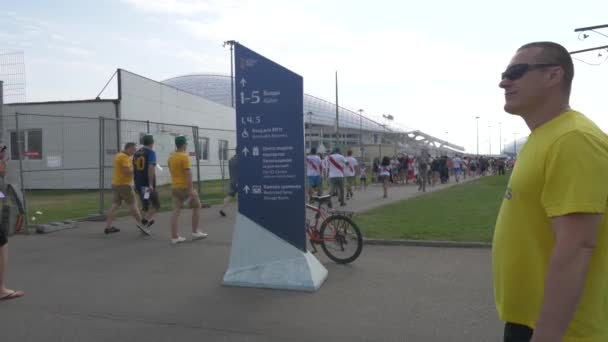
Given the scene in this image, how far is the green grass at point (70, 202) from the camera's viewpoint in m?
13.6

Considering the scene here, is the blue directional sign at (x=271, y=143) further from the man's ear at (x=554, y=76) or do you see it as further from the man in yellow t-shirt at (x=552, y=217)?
the man's ear at (x=554, y=76)

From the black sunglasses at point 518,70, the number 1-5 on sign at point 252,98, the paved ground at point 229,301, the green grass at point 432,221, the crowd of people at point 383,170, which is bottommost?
the paved ground at point 229,301

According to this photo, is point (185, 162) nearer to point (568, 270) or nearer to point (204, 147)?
point (568, 270)

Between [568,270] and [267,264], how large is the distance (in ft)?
15.9

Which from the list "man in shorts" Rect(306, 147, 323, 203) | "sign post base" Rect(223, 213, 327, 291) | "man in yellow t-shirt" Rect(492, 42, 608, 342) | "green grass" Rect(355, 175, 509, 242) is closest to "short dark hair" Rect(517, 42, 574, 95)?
"man in yellow t-shirt" Rect(492, 42, 608, 342)

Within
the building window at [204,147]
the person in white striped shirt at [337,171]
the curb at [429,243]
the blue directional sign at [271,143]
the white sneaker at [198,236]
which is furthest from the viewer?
the building window at [204,147]

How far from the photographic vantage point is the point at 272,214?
6.36m

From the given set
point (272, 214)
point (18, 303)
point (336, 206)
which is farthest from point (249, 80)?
point (336, 206)

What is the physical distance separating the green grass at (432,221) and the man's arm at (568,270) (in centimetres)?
720

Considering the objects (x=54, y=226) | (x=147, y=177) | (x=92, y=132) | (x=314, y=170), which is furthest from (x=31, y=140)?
(x=147, y=177)

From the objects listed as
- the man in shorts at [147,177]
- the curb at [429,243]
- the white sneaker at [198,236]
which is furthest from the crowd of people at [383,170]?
the man in shorts at [147,177]

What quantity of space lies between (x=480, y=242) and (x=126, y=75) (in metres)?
18.8

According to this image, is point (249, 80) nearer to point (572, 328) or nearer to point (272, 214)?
point (272, 214)

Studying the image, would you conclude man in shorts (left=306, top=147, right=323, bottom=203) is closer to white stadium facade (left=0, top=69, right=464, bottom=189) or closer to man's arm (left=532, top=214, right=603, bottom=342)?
white stadium facade (left=0, top=69, right=464, bottom=189)
